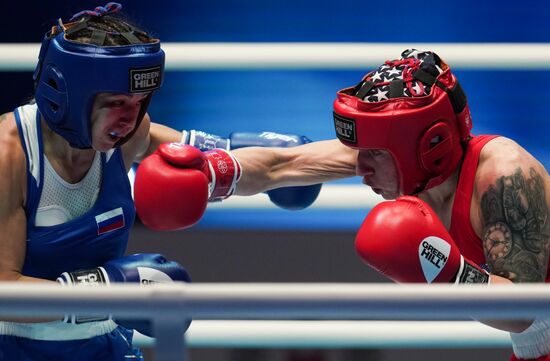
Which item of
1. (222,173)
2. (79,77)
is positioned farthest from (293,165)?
(79,77)

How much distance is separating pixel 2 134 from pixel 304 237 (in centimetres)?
230

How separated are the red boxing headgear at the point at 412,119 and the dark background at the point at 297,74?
2.16m

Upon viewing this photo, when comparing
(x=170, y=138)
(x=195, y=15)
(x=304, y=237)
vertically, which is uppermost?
(x=170, y=138)

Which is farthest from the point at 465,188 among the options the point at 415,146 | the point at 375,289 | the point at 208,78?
the point at 208,78

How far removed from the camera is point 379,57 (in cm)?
286

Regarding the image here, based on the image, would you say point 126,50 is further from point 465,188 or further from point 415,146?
point 465,188

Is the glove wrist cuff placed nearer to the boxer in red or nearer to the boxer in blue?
the boxer in red

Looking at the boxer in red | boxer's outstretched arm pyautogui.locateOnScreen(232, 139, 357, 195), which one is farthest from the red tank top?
boxer's outstretched arm pyautogui.locateOnScreen(232, 139, 357, 195)

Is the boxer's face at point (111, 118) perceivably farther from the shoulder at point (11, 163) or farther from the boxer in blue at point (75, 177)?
the shoulder at point (11, 163)

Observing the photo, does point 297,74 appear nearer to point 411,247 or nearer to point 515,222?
point 515,222

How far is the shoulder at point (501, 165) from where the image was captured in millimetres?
2037

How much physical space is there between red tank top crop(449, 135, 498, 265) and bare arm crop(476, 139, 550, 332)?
0.06 m

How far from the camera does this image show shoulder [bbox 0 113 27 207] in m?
1.89

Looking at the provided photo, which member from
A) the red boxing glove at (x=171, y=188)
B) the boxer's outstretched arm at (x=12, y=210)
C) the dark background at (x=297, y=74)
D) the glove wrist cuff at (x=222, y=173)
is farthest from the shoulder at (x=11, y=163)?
the dark background at (x=297, y=74)
